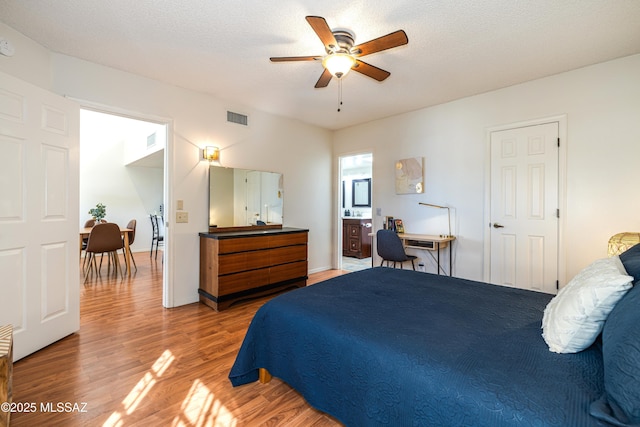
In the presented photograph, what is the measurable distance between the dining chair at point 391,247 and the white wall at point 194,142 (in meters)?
1.44

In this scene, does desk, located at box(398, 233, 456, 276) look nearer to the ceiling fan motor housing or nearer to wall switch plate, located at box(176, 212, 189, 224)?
the ceiling fan motor housing

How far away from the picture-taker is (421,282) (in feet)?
7.29

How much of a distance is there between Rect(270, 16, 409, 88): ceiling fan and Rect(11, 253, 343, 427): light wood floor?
7.61 ft

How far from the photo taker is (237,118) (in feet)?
12.9

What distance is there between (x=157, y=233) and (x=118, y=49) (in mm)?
5522

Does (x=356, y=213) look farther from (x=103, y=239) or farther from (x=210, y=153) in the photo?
(x=103, y=239)

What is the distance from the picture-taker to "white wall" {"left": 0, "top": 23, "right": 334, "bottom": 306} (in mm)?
2670

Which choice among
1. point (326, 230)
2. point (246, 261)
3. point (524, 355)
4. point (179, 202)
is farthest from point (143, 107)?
point (524, 355)

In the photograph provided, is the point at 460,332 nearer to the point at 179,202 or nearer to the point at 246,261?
the point at 246,261

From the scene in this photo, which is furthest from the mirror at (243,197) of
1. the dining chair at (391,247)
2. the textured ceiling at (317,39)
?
the dining chair at (391,247)

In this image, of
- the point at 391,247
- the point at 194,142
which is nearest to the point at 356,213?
the point at 391,247

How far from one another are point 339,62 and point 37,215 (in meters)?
2.70

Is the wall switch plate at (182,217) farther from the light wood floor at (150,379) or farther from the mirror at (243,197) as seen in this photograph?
the light wood floor at (150,379)

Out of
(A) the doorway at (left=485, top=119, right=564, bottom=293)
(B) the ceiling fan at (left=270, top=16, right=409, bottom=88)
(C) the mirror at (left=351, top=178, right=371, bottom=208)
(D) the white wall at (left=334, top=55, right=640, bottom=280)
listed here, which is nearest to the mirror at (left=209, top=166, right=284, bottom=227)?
(D) the white wall at (left=334, top=55, right=640, bottom=280)
